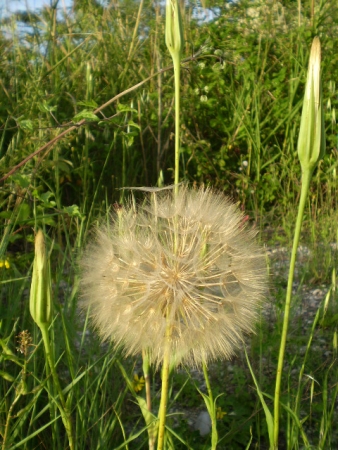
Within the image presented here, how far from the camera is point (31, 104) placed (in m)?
3.18

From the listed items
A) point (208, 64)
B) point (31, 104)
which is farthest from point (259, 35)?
point (31, 104)

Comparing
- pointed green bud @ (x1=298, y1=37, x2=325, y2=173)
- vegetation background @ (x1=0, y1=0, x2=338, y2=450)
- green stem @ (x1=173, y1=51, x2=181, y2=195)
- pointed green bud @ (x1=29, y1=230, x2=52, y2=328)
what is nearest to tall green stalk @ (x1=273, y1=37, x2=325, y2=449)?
pointed green bud @ (x1=298, y1=37, x2=325, y2=173)

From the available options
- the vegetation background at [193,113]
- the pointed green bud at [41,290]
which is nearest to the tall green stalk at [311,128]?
the pointed green bud at [41,290]

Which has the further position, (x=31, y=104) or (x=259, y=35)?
(x=259, y=35)

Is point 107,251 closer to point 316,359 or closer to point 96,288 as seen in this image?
point 96,288

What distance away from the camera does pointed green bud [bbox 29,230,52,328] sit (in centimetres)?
97

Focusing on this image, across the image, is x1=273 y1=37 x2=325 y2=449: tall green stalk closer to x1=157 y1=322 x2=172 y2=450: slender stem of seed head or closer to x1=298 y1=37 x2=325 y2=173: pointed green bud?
x1=298 y1=37 x2=325 y2=173: pointed green bud

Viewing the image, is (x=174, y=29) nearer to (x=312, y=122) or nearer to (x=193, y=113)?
(x=312, y=122)

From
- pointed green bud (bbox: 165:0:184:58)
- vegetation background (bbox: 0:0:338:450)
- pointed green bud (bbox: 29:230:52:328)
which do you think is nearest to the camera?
pointed green bud (bbox: 29:230:52:328)

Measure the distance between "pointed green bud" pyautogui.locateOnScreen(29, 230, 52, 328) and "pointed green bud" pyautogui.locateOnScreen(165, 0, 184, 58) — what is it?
1.53 ft

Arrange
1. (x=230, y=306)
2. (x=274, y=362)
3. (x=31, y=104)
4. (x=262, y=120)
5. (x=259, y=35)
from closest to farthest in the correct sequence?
(x=230, y=306) < (x=274, y=362) < (x=31, y=104) < (x=262, y=120) < (x=259, y=35)

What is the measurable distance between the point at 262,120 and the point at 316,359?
2.45 metres

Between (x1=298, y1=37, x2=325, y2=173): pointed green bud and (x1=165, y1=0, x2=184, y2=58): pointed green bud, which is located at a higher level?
(x1=165, y1=0, x2=184, y2=58): pointed green bud

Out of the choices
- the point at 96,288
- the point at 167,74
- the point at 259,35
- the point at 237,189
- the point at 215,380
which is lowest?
the point at 215,380
